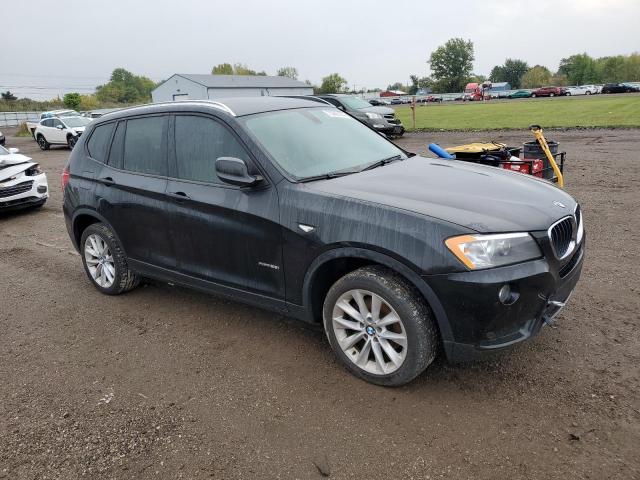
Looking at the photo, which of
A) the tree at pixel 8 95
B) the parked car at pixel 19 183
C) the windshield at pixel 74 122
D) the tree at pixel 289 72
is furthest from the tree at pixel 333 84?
the parked car at pixel 19 183

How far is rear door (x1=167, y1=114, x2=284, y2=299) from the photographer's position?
3.58 meters

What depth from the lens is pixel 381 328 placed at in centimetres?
318

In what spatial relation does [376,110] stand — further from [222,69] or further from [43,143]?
[222,69]

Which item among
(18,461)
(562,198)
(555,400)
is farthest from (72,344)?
(562,198)

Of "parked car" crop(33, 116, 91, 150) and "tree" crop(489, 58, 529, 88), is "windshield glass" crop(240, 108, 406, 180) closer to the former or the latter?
"parked car" crop(33, 116, 91, 150)

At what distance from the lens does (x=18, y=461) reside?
284cm

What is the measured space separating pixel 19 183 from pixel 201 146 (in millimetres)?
7242

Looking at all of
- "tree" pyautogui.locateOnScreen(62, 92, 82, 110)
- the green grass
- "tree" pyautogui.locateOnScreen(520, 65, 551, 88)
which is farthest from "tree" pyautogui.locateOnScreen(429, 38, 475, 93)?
Answer: the green grass

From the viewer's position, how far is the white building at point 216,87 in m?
58.5

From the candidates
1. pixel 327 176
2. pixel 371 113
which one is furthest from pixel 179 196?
pixel 371 113

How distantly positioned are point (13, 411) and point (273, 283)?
1892 mm

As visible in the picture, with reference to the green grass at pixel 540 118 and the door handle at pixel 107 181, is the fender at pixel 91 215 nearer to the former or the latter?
the door handle at pixel 107 181

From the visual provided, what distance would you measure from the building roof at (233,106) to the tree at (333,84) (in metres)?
94.6

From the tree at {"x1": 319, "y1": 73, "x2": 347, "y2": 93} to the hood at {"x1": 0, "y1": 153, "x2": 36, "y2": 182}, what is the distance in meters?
89.8
